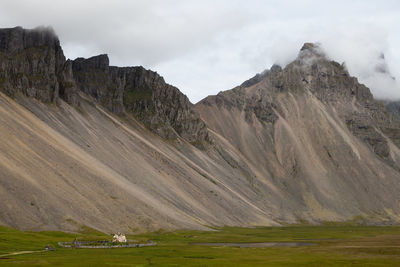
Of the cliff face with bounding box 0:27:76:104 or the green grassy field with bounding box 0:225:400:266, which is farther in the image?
the cliff face with bounding box 0:27:76:104

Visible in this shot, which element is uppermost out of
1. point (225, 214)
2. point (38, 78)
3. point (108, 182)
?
point (38, 78)

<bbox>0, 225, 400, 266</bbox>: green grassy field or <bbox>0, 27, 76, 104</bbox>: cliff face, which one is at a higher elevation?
<bbox>0, 27, 76, 104</bbox>: cliff face

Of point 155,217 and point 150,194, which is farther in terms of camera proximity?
point 150,194

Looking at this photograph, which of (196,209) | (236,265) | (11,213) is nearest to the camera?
(236,265)

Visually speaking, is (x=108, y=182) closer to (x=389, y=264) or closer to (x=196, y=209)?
(x=196, y=209)

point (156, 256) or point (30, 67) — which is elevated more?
point (30, 67)

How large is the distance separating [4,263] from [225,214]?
12320 centimetres

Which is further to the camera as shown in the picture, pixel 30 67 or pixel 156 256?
pixel 30 67

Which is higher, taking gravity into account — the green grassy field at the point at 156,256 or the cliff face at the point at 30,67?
the cliff face at the point at 30,67

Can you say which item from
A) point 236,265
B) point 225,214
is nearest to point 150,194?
point 225,214

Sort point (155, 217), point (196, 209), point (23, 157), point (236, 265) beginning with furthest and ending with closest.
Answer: point (196, 209) → point (155, 217) → point (23, 157) → point (236, 265)

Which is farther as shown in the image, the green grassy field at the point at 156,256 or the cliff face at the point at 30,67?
the cliff face at the point at 30,67

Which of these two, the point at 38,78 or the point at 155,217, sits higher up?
→ the point at 38,78

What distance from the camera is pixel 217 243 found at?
382ft
